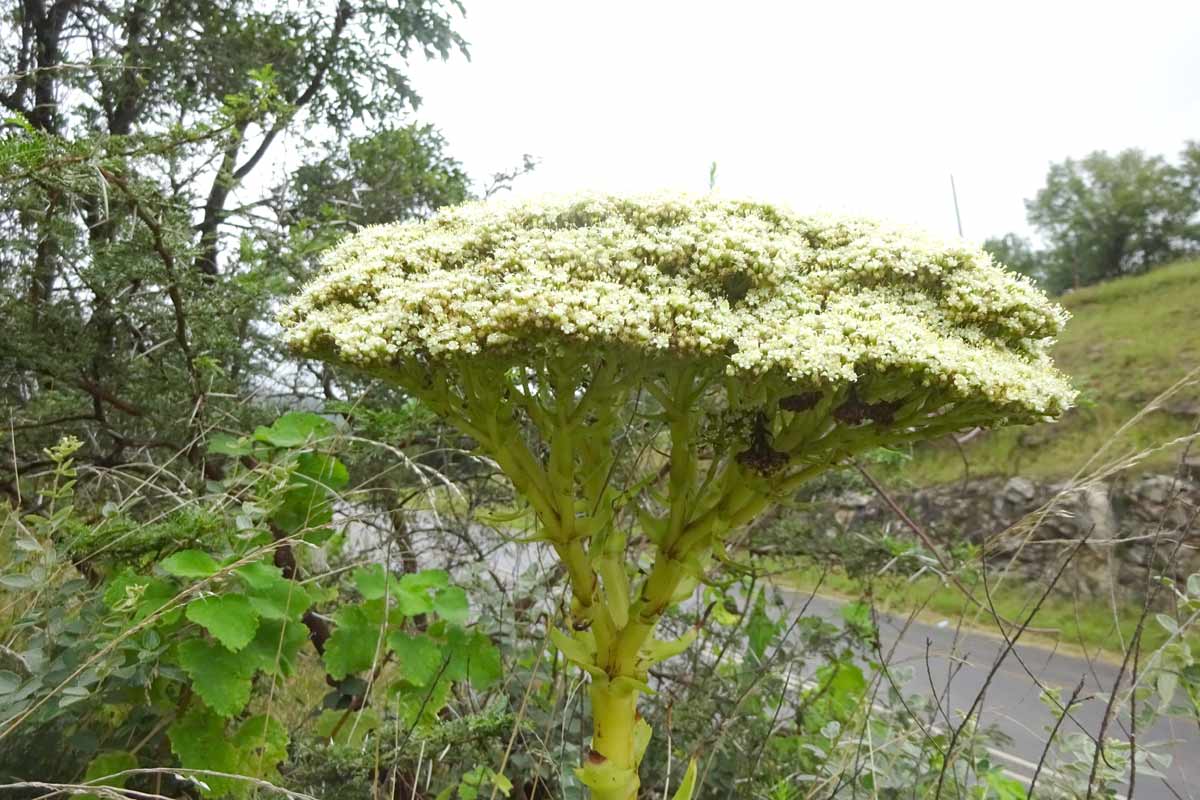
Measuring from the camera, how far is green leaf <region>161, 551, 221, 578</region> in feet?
4.98

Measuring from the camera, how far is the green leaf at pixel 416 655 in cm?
175

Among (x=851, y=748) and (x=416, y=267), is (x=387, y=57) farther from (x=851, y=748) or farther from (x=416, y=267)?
(x=851, y=748)

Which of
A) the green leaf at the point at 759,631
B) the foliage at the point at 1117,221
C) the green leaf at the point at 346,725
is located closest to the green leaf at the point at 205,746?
the green leaf at the point at 346,725

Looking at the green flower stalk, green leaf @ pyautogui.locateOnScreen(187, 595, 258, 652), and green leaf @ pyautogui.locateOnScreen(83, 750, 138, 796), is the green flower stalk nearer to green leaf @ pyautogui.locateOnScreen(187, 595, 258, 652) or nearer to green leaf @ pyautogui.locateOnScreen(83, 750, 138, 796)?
green leaf @ pyautogui.locateOnScreen(187, 595, 258, 652)

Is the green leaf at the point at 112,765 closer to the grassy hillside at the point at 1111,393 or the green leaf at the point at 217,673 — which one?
the green leaf at the point at 217,673

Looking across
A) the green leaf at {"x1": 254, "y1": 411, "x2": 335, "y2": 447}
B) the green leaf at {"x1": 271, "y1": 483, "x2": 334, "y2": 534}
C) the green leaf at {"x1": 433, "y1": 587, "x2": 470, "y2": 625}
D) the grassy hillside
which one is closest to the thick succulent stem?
the green leaf at {"x1": 433, "y1": 587, "x2": 470, "y2": 625}

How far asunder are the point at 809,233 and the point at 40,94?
4.21 m

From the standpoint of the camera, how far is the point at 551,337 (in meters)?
1.15

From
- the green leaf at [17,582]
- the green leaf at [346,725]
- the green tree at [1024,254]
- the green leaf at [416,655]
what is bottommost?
the green leaf at [346,725]

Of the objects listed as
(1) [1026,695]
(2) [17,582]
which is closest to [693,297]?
(2) [17,582]

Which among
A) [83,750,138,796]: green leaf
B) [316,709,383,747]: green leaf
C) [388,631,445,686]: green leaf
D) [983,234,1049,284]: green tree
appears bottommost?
[83,750,138,796]: green leaf

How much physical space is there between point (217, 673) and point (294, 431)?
2.24 ft

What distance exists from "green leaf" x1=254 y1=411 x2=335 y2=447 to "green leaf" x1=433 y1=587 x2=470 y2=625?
54 cm

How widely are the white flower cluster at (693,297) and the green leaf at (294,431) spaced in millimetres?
664
